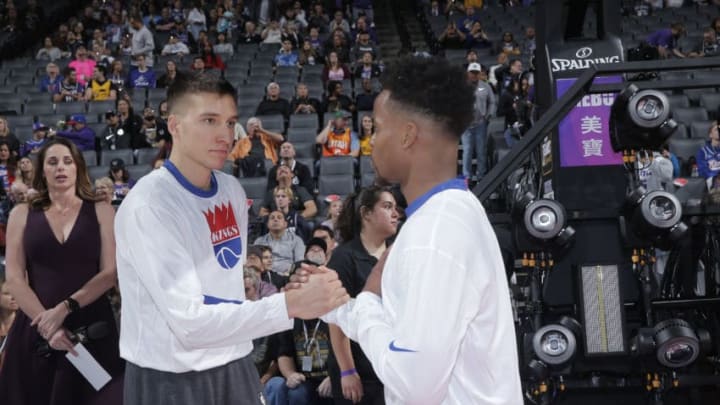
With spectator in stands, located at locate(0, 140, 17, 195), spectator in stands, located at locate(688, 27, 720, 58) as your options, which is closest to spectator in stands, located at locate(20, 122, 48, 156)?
spectator in stands, located at locate(0, 140, 17, 195)

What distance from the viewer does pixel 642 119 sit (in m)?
5.51

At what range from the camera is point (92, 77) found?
14938mm

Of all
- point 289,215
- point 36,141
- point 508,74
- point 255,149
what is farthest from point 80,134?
point 508,74

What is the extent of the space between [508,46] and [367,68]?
2474mm

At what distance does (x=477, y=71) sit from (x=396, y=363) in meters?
10.3

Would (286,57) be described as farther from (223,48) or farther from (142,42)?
(142,42)

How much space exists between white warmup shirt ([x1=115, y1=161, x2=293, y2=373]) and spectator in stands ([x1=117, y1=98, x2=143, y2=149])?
9.96 m

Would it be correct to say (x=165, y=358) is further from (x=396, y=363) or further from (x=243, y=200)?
(x=396, y=363)

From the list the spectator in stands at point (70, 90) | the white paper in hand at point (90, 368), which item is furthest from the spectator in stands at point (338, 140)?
the white paper in hand at point (90, 368)

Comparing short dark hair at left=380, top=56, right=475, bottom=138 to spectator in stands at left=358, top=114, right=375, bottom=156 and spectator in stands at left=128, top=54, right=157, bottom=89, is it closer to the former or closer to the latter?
spectator in stands at left=358, top=114, right=375, bottom=156

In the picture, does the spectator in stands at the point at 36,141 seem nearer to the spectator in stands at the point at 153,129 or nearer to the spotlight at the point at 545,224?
the spectator in stands at the point at 153,129

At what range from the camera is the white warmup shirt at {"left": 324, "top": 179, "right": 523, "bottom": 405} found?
80.0 inches

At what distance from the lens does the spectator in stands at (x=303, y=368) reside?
20.2 ft

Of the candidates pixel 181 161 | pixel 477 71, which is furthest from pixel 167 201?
pixel 477 71
